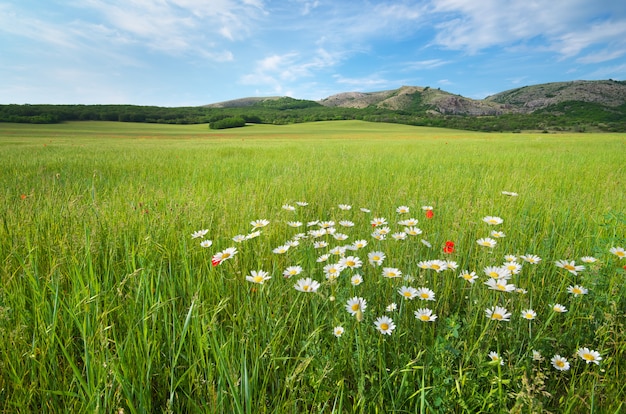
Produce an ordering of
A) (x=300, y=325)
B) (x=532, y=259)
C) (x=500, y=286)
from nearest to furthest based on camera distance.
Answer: (x=500, y=286) < (x=300, y=325) < (x=532, y=259)

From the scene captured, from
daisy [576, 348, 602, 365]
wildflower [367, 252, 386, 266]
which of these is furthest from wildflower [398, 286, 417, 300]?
daisy [576, 348, 602, 365]

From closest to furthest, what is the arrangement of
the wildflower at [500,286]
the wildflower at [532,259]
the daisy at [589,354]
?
1. the daisy at [589,354]
2. the wildflower at [500,286]
3. the wildflower at [532,259]

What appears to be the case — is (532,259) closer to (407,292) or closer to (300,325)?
(407,292)

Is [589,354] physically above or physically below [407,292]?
below

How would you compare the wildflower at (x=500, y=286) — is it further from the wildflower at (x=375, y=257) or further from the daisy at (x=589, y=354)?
the wildflower at (x=375, y=257)

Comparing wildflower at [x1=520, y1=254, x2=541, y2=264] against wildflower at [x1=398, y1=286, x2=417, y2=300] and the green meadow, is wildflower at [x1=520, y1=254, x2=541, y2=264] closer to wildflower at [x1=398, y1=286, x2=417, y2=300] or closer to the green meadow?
the green meadow

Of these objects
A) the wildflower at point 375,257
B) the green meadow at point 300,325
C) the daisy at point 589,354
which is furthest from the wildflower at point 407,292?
the daisy at point 589,354

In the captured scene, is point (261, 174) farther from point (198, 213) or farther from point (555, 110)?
point (555, 110)

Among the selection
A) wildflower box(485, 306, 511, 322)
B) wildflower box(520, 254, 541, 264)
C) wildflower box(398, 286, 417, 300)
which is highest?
wildflower box(520, 254, 541, 264)

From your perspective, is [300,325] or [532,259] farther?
[532,259]

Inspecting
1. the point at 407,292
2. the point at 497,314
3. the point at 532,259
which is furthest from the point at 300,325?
the point at 532,259

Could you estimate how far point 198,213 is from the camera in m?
3.02

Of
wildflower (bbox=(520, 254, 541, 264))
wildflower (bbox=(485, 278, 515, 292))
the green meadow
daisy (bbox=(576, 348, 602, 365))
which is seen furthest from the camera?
wildflower (bbox=(520, 254, 541, 264))

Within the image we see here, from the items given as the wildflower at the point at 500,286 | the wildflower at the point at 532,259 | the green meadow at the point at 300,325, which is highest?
the wildflower at the point at 500,286
